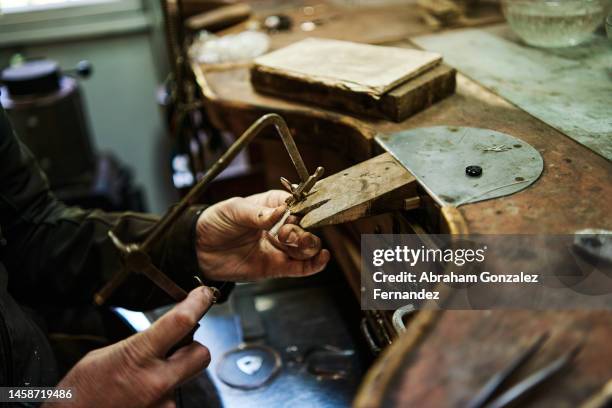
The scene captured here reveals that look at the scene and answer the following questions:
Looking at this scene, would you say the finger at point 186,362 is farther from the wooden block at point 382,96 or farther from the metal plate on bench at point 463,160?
the wooden block at point 382,96

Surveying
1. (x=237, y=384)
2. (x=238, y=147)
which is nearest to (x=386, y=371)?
(x=238, y=147)

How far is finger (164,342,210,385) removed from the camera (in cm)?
102

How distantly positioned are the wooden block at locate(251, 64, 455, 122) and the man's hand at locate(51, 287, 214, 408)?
2.02 ft

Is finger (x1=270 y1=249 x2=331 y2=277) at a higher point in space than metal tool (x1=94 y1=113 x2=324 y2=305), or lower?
lower

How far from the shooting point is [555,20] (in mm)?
1652

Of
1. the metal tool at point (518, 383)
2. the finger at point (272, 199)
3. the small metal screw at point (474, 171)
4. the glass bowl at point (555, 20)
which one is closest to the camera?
the metal tool at point (518, 383)

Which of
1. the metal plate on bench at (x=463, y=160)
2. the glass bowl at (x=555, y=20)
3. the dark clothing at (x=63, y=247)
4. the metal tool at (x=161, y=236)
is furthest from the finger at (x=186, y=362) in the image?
the glass bowl at (x=555, y=20)

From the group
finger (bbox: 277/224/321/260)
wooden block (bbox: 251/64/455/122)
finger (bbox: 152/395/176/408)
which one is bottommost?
finger (bbox: 152/395/176/408)

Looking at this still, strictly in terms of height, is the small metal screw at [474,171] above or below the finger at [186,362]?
above

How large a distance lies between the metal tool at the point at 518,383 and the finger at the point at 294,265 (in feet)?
2.08

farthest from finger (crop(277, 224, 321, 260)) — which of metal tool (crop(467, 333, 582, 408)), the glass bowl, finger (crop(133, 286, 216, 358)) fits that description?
the glass bowl

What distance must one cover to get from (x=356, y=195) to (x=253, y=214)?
0.89 feet

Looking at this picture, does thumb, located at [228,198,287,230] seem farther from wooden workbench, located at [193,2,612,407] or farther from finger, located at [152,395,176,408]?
finger, located at [152,395,176,408]

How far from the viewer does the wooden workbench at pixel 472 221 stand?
2.20 ft
